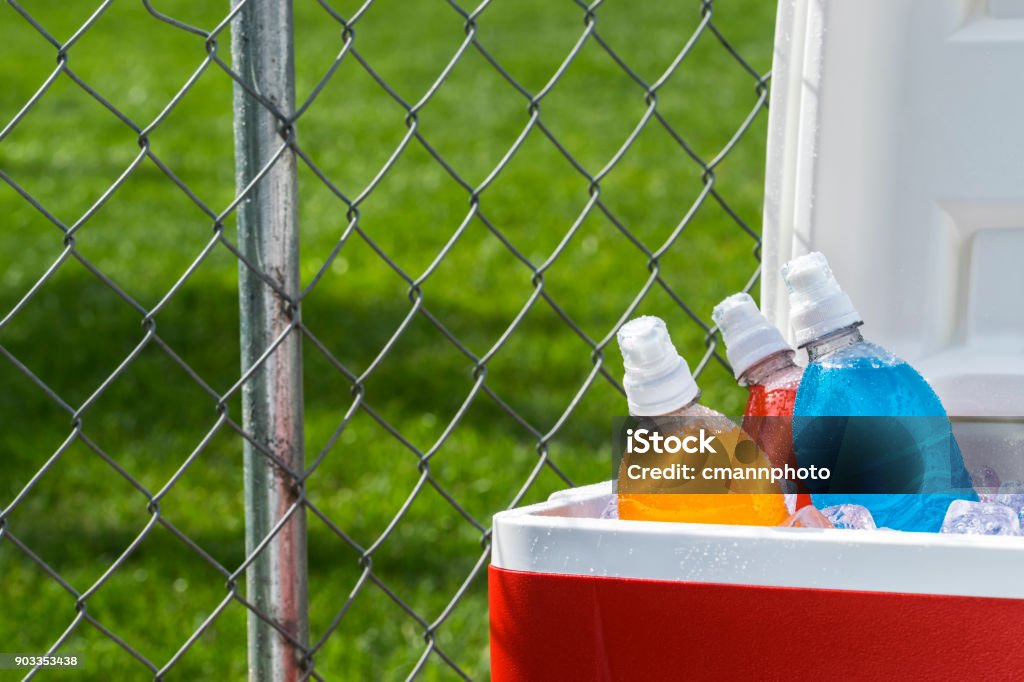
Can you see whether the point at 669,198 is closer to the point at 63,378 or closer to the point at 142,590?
the point at 63,378

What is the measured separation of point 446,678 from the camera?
6.93ft

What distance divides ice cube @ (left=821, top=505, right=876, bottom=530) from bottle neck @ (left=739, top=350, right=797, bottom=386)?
4.9 inches

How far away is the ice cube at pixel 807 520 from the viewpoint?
3.28ft

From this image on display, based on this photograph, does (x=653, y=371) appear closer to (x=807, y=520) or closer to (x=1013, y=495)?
(x=807, y=520)

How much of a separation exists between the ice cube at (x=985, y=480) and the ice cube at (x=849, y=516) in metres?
0.19

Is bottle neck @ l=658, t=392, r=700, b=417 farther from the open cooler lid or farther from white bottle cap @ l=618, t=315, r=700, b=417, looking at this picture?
the open cooler lid

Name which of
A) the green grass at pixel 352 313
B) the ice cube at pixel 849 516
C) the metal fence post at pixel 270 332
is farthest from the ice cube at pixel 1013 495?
the green grass at pixel 352 313

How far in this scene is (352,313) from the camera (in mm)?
4043

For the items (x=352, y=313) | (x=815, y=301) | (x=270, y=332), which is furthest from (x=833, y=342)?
(x=352, y=313)

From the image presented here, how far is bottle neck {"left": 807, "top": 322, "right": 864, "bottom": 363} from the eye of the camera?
1048 millimetres

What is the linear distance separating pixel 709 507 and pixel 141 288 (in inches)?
140

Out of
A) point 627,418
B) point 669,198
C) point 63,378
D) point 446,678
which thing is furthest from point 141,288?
point 627,418

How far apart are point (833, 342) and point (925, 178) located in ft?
0.91

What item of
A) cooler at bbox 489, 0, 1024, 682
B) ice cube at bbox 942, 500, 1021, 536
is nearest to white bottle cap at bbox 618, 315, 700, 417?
cooler at bbox 489, 0, 1024, 682
